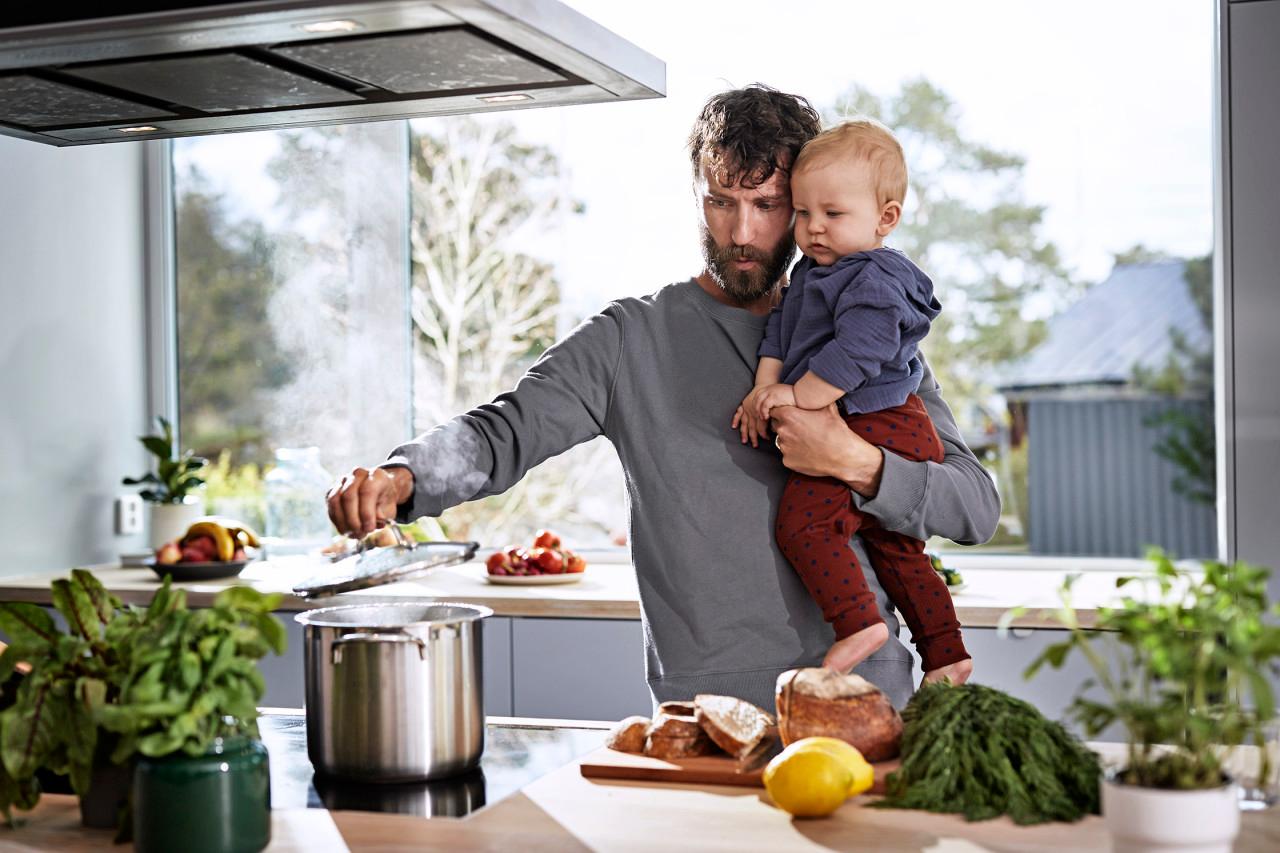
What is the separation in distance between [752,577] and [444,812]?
2.26ft

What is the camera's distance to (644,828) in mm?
1275

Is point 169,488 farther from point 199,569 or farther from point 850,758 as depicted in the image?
point 850,758

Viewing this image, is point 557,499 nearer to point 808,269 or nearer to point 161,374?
point 161,374

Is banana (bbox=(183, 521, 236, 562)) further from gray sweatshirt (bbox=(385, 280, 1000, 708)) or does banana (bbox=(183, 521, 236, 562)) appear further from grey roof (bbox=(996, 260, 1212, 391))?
grey roof (bbox=(996, 260, 1212, 391))

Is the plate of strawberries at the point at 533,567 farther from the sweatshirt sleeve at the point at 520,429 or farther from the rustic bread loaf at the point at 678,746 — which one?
the rustic bread loaf at the point at 678,746

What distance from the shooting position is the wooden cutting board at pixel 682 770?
1.42 meters

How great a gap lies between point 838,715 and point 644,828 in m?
0.27

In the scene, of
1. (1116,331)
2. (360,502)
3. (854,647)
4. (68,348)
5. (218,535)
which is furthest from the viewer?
(68,348)

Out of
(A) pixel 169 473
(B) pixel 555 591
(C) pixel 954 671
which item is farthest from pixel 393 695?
(A) pixel 169 473

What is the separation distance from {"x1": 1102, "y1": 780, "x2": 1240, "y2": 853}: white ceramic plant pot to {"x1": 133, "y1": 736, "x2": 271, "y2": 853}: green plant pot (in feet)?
2.49

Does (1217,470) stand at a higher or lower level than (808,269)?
lower

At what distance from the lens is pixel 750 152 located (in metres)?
1.98

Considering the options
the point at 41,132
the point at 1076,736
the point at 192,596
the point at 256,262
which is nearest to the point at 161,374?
the point at 256,262

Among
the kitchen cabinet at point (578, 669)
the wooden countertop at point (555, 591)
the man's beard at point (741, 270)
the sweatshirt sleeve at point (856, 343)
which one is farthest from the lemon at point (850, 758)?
the kitchen cabinet at point (578, 669)
